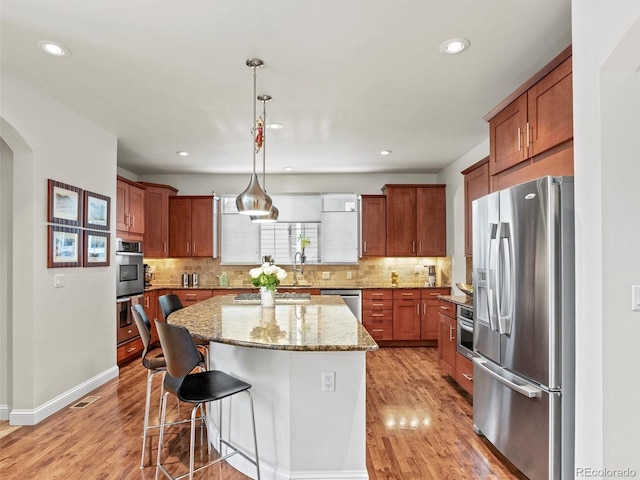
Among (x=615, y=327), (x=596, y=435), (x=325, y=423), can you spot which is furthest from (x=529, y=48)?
(x=325, y=423)

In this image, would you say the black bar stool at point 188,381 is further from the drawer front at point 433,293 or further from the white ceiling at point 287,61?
the drawer front at point 433,293

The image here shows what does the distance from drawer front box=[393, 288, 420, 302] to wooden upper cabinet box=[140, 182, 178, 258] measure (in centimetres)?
364

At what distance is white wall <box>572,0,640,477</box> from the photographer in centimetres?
181

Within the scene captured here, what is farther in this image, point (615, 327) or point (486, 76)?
point (486, 76)

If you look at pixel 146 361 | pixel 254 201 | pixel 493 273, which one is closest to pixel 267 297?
pixel 254 201

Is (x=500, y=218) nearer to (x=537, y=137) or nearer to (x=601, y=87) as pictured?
(x=537, y=137)

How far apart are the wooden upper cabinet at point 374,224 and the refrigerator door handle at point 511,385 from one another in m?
3.64

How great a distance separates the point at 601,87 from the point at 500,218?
0.93 m

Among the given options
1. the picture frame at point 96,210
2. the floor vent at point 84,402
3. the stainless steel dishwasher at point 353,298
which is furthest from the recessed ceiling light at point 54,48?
the stainless steel dishwasher at point 353,298

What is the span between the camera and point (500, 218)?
260 centimetres

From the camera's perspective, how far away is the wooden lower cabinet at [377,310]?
6082mm

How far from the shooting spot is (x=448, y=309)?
4.22 metres

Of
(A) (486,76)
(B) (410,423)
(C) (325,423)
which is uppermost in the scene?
(A) (486,76)

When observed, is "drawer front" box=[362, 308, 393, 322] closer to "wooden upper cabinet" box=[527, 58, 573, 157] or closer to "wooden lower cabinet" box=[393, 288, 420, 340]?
"wooden lower cabinet" box=[393, 288, 420, 340]
